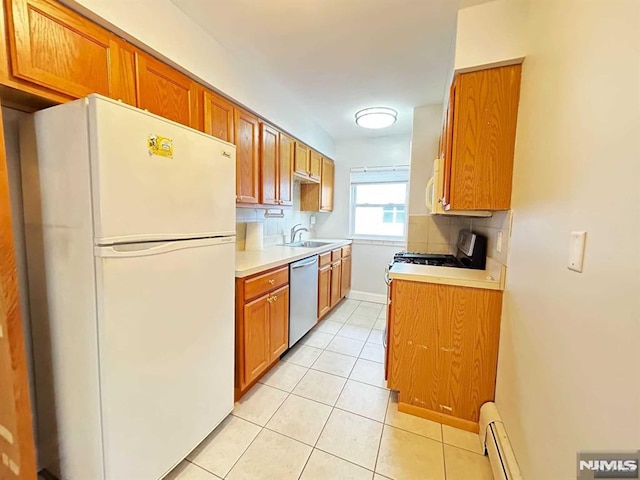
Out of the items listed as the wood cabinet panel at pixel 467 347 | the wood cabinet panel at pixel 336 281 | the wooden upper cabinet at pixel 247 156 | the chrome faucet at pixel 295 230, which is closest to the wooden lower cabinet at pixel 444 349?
the wood cabinet panel at pixel 467 347

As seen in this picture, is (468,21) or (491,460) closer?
(491,460)

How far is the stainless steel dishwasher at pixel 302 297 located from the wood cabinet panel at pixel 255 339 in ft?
Answer: 1.24

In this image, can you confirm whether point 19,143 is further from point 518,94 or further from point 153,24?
point 518,94

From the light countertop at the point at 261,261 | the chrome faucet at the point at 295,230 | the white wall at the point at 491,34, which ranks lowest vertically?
the light countertop at the point at 261,261

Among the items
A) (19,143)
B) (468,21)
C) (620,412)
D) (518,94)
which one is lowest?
(620,412)

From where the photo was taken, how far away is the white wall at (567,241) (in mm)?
617

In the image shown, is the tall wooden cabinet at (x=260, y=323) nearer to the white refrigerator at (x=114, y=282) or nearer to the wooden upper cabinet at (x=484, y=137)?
the white refrigerator at (x=114, y=282)

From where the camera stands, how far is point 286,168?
9.29ft

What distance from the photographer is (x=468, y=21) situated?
1482mm

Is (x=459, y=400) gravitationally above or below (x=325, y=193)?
below

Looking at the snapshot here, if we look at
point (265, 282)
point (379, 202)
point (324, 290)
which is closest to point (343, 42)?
point (265, 282)

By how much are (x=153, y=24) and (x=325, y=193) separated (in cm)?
269

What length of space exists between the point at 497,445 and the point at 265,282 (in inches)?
62.2

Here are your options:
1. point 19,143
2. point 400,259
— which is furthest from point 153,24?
point 400,259
